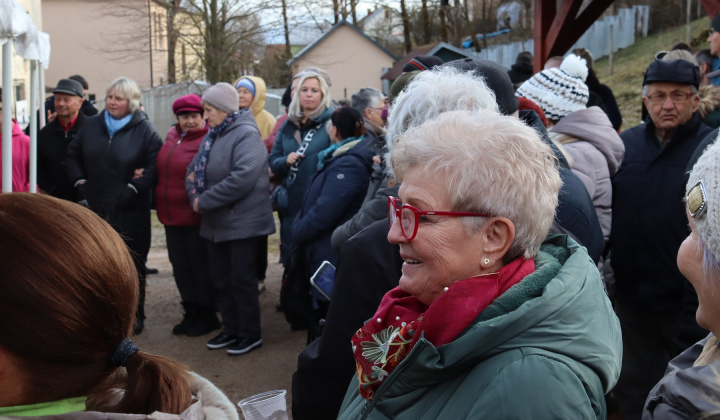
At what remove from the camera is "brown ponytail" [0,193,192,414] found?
138 cm

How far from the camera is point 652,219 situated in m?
3.89

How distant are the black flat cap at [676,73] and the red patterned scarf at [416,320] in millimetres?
2733

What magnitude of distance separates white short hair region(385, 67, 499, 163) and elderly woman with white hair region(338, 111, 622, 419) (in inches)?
20.3

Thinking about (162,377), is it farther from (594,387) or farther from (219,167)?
(219,167)

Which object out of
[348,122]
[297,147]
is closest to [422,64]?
[348,122]

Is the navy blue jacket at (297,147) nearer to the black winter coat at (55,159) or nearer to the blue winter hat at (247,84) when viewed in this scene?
the blue winter hat at (247,84)

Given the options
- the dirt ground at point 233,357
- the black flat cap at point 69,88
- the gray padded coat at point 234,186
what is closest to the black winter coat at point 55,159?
the black flat cap at point 69,88

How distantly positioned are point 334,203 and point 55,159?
132 inches

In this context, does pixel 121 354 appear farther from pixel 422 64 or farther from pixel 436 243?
pixel 422 64

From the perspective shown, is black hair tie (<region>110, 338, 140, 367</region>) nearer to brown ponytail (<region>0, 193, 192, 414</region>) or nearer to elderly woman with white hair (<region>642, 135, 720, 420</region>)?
brown ponytail (<region>0, 193, 192, 414</region>)

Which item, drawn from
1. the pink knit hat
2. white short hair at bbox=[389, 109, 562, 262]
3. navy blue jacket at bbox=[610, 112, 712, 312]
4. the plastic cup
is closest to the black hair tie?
the plastic cup

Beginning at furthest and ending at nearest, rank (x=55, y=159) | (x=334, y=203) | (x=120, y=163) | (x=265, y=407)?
(x=55, y=159)
(x=120, y=163)
(x=334, y=203)
(x=265, y=407)

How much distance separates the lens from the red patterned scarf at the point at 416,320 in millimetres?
1670

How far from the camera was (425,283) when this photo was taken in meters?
1.88
